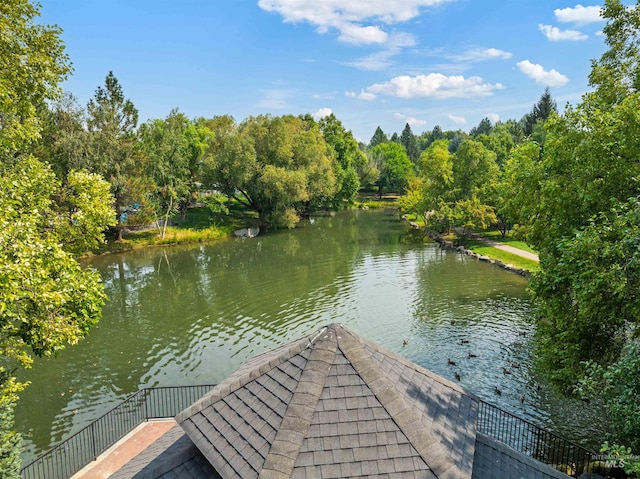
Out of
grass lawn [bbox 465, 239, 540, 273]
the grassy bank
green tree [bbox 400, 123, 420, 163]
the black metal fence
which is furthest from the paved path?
green tree [bbox 400, 123, 420, 163]

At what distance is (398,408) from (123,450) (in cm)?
1038

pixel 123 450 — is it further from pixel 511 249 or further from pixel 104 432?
pixel 511 249

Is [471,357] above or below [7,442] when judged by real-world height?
below

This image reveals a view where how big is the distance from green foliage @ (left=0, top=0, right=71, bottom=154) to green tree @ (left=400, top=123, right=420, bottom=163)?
10948 cm

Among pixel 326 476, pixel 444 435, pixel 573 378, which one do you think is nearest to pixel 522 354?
pixel 573 378

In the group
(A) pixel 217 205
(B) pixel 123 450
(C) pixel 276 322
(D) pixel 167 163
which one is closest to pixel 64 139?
(D) pixel 167 163

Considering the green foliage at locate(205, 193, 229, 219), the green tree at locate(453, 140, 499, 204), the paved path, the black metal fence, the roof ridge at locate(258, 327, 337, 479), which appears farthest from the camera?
the green foliage at locate(205, 193, 229, 219)

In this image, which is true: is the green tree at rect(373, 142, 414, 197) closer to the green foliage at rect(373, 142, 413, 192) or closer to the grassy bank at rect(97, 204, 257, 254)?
the green foliage at rect(373, 142, 413, 192)

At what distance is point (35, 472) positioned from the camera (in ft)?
43.2

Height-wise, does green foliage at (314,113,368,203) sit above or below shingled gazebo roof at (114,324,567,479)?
above

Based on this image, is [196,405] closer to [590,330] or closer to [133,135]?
[590,330]

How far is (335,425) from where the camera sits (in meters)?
6.57

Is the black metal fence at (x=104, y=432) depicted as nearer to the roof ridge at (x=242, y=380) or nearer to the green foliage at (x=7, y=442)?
the green foliage at (x=7, y=442)

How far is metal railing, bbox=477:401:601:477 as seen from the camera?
1221 centimetres
